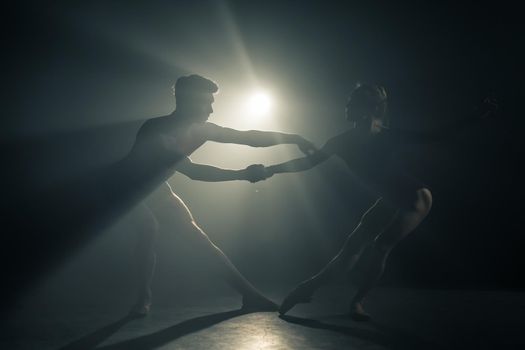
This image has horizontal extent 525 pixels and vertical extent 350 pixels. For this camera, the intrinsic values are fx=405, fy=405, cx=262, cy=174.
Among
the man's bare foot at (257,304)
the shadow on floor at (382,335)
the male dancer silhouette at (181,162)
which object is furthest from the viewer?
the man's bare foot at (257,304)

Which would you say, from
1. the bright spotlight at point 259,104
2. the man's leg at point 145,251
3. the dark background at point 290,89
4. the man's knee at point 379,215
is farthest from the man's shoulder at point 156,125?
the bright spotlight at point 259,104

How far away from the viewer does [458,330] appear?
2.04m

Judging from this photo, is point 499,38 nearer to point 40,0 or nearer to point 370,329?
point 370,329

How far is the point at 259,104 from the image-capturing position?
5488 mm

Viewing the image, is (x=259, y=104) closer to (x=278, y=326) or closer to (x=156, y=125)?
(x=156, y=125)

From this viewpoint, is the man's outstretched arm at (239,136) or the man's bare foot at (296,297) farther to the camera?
the man's bare foot at (296,297)

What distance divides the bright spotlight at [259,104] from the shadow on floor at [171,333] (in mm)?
3347

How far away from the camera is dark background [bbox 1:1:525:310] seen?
15.0 feet

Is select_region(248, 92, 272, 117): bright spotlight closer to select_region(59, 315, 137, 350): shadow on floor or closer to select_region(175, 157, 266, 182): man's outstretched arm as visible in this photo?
select_region(175, 157, 266, 182): man's outstretched arm

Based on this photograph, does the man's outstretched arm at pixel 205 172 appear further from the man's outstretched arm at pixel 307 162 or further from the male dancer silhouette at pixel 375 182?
the male dancer silhouette at pixel 375 182

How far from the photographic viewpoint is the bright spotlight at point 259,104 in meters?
5.46

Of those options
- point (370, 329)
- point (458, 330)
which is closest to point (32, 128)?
point (370, 329)

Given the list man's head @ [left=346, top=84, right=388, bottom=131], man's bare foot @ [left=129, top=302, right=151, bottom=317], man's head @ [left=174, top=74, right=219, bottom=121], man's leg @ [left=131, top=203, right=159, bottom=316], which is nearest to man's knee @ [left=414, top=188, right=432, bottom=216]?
man's head @ [left=346, top=84, right=388, bottom=131]

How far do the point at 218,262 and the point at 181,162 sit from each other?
2.51 feet
